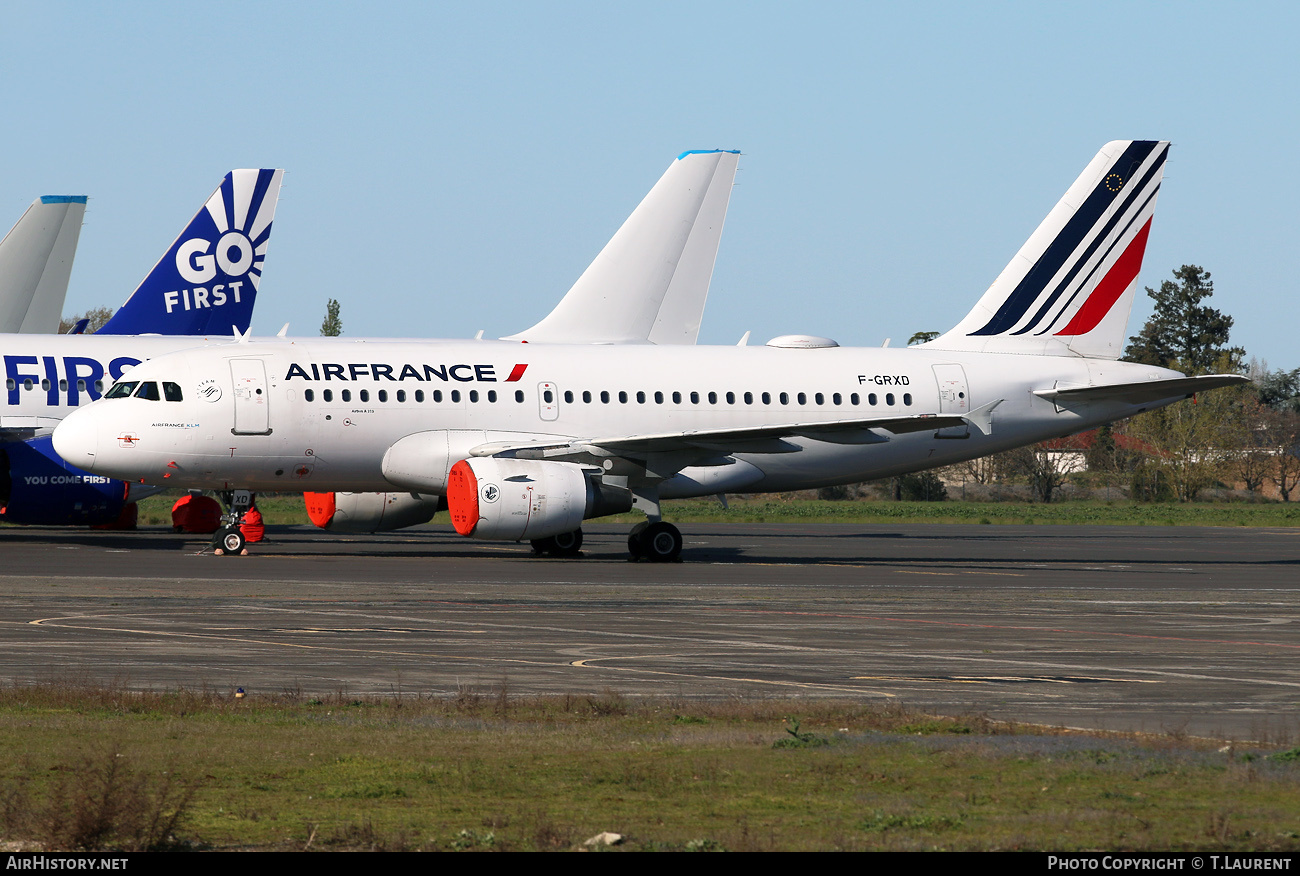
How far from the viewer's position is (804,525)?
54594mm

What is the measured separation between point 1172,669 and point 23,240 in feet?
145

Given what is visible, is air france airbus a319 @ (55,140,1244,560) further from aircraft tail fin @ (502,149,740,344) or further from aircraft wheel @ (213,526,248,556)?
aircraft tail fin @ (502,149,740,344)

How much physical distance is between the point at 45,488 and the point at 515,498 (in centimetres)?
1199

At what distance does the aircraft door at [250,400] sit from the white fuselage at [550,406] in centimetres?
3

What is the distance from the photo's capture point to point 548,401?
3306 centimetres

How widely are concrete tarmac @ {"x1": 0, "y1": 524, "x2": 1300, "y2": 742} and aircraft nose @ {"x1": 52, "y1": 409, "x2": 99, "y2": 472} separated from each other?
A: 1.96 meters

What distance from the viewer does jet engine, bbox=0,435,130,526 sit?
34.6m

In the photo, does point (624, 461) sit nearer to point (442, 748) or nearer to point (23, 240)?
point (442, 748)

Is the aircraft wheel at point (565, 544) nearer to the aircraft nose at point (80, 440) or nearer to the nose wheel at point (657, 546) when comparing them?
the nose wheel at point (657, 546)

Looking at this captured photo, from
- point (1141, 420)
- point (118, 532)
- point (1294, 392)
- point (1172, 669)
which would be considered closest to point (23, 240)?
point (118, 532)

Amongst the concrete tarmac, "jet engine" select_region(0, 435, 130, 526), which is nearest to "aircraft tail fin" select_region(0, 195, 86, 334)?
"jet engine" select_region(0, 435, 130, 526)

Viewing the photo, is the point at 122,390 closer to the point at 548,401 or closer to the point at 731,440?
the point at 548,401

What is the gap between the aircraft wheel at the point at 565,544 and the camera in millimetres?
33475

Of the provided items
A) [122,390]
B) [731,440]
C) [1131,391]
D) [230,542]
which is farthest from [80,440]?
[1131,391]
